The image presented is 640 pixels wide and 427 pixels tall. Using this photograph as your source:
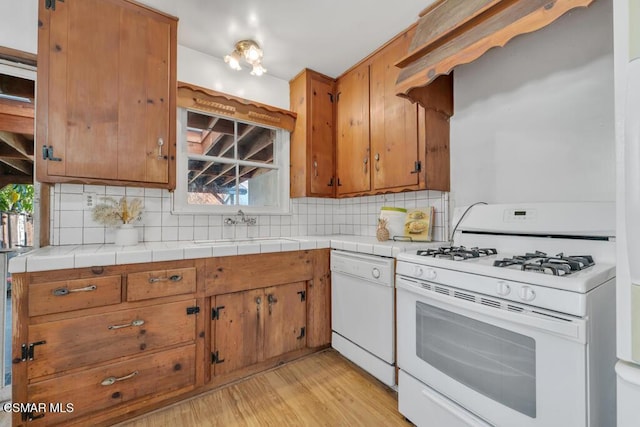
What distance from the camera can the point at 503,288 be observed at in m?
1.04

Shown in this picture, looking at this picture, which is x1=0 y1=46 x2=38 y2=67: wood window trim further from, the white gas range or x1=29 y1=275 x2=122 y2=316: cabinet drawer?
the white gas range

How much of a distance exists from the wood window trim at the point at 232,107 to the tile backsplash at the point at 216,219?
0.74 meters

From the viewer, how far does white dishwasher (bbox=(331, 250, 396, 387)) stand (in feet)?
5.53

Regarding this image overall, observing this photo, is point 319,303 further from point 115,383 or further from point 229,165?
point 229,165

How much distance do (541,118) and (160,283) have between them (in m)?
2.32

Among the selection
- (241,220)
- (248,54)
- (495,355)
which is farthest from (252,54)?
(495,355)

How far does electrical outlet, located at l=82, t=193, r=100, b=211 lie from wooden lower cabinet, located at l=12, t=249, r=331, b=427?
0.69m

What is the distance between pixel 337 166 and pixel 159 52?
1614 mm

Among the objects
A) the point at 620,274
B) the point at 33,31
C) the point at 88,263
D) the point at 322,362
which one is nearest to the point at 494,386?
the point at 620,274

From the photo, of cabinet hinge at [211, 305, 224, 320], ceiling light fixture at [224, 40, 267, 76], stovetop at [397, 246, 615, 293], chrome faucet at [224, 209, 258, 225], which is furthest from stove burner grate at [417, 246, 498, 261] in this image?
ceiling light fixture at [224, 40, 267, 76]

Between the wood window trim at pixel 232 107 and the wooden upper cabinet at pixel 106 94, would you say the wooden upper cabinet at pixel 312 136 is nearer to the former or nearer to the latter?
the wood window trim at pixel 232 107

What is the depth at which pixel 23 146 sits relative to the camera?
1710 millimetres

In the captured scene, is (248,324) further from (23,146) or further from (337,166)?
(23,146)

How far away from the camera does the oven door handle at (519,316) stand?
34.3 inches
